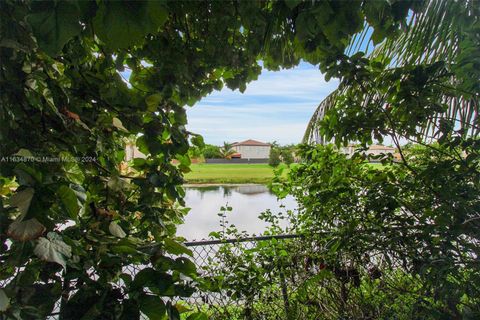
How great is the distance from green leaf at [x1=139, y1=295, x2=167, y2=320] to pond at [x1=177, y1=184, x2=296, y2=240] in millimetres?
1433

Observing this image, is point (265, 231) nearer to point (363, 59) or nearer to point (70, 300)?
point (363, 59)

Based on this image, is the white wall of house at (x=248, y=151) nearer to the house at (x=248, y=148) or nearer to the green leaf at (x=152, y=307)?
the house at (x=248, y=148)

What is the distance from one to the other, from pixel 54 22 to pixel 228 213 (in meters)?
1.96

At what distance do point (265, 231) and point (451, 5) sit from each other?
1875mm

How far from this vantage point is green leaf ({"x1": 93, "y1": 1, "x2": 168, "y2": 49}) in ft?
1.65

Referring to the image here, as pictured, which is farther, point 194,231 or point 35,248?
point 194,231

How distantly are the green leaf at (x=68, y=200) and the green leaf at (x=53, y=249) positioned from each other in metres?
0.07

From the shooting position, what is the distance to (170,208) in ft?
4.60

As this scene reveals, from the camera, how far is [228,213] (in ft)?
7.68

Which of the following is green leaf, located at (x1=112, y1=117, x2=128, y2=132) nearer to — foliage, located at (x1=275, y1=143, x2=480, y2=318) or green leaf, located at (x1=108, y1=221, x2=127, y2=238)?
green leaf, located at (x1=108, y1=221, x2=127, y2=238)

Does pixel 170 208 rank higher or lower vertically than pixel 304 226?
higher

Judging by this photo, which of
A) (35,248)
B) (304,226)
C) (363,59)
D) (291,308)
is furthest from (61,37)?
(291,308)

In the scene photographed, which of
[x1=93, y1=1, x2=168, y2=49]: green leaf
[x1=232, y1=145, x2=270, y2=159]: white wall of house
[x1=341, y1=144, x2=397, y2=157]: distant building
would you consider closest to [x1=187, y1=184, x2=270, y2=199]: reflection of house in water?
[x1=232, y1=145, x2=270, y2=159]: white wall of house

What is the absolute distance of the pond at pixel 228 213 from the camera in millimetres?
2344
